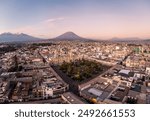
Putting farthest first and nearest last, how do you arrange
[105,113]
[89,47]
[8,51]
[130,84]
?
[89,47]
[8,51]
[130,84]
[105,113]

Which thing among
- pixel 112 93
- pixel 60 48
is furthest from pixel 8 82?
pixel 60 48

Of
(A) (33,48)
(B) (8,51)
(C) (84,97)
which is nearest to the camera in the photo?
(C) (84,97)

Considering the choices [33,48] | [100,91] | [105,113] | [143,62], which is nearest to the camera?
[105,113]

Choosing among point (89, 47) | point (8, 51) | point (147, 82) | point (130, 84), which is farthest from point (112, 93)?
point (89, 47)

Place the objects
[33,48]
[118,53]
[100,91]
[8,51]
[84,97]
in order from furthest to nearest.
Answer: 1. [33,48]
2. [118,53]
3. [8,51]
4. [100,91]
5. [84,97]

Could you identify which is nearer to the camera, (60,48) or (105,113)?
(105,113)

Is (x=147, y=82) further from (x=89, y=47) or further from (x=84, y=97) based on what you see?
(x=89, y=47)

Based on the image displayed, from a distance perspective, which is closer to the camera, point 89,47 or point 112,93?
point 112,93

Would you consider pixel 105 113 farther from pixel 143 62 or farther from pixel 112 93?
pixel 143 62

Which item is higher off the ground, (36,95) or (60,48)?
(60,48)
